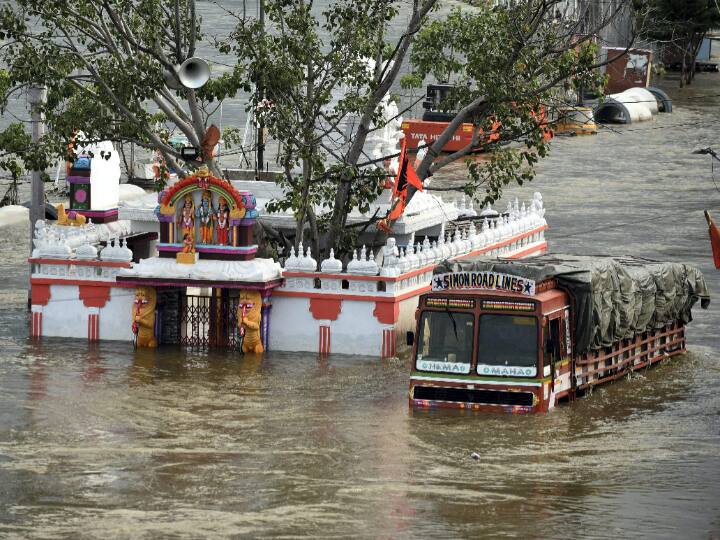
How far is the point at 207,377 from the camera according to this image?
29.9 meters

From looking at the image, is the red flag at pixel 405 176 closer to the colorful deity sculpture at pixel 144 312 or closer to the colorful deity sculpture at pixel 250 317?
the colorful deity sculpture at pixel 250 317

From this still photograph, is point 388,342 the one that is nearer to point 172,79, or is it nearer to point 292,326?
point 292,326

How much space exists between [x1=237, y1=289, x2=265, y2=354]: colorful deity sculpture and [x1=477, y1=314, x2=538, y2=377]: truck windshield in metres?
7.00

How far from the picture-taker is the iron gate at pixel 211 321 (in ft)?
106

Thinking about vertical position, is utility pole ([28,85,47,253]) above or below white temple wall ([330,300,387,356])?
above

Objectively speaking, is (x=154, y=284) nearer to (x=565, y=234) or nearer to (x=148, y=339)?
(x=148, y=339)

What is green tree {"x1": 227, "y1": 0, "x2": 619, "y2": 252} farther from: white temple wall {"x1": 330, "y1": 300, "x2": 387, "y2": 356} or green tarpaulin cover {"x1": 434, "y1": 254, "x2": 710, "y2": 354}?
green tarpaulin cover {"x1": 434, "y1": 254, "x2": 710, "y2": 354}

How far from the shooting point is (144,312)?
32.1 m

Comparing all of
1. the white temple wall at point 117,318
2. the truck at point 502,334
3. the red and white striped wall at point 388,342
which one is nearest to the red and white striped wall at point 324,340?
the red and white striped wall at point 388,342

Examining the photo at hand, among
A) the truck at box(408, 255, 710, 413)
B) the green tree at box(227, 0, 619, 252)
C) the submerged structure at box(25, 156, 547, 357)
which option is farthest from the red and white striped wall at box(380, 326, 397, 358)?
the truck at box(408, 255, 710, 413)

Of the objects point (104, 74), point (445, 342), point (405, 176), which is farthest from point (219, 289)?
point (445, 342)

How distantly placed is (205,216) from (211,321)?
1937 mm

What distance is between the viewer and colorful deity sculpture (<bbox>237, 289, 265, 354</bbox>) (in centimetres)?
3162

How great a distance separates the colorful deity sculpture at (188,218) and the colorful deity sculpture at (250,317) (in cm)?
150
